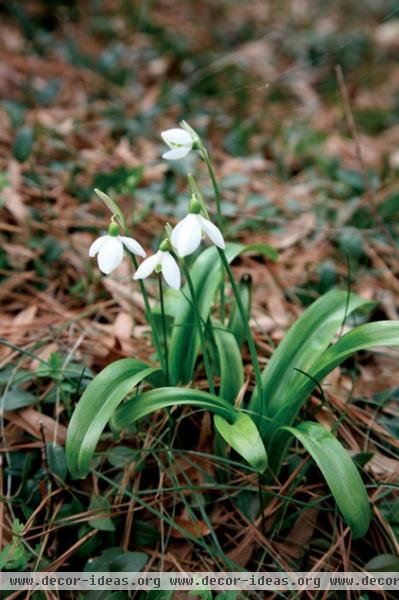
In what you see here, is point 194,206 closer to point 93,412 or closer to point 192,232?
point 192,232

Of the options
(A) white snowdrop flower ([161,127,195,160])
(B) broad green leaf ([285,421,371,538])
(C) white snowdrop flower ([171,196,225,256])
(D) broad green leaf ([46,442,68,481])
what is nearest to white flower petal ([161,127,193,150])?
(A) white snowdrop flower ([161,127,195,160])

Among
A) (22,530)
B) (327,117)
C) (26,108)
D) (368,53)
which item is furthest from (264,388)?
(368,53)

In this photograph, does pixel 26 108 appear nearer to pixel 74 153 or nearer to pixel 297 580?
pixel 74 153

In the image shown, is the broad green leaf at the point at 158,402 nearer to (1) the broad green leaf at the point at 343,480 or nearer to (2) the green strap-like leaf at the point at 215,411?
(2) the green strap-like leaf at the point at 215,411

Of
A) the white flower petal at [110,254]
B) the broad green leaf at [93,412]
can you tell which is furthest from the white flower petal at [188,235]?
the broad green leaf at [93,412]

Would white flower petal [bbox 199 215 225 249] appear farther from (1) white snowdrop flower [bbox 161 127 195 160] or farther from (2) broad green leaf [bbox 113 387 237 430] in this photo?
(2) broad green leaf [bbox 113 387 237 430]

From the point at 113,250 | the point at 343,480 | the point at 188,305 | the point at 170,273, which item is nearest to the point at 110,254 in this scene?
the point at 113,250
